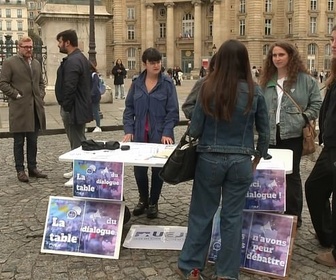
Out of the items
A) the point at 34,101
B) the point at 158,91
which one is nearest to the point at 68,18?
the point at 34,101

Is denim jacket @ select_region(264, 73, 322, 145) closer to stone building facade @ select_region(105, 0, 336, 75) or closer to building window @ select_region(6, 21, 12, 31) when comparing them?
stone building facade @ select_region(105, 0, 336, 75)

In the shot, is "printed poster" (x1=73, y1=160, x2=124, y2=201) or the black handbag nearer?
the black handbag

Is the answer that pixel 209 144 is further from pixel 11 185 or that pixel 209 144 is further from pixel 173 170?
pixel 11 185

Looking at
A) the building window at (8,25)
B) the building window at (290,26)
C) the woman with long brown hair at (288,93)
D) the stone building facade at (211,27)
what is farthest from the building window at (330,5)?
the building window at (8,25)

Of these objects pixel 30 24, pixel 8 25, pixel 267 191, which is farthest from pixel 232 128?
pixel 30 24

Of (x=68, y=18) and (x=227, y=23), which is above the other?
(x=227, y=23)

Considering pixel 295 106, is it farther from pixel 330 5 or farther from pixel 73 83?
pixel 330 5

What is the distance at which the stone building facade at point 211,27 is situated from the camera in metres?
78.1

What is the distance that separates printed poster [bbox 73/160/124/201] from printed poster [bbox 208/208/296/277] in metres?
1.03

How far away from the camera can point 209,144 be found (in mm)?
3963

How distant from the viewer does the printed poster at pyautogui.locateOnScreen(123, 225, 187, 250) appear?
5.11m

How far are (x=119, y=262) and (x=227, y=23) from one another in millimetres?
78015

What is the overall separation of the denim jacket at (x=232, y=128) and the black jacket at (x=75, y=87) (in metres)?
3.47

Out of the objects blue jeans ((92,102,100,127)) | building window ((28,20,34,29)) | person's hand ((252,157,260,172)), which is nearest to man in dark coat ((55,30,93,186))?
person's hand ((252,157,260,172))
